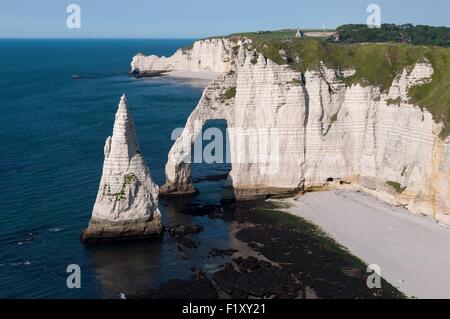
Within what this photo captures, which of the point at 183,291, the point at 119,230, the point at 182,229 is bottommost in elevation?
the point at 183,291

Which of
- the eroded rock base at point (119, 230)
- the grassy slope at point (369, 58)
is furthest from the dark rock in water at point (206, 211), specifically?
the grassy slope at point (369, 58)

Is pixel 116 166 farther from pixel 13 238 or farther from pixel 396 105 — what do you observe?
pixel 396 105

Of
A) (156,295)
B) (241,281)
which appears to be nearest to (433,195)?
(241,281)

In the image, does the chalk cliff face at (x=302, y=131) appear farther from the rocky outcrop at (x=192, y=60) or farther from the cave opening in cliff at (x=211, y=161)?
the rocky outcrop at (x=192, y=60)

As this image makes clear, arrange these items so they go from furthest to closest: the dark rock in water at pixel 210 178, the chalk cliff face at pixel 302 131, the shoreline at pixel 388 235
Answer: the dark rock in water at pixel 210 178, the chalk cliff face at pixel 302 131, the shoreline at pixel 388 235

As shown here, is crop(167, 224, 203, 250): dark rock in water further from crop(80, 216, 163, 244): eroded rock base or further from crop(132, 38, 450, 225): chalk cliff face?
crop(132, 38, 450, 225): chalk cliff face

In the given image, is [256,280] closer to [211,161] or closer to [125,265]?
[125,265]

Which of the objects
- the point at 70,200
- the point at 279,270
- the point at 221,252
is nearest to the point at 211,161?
the point at 70,200
